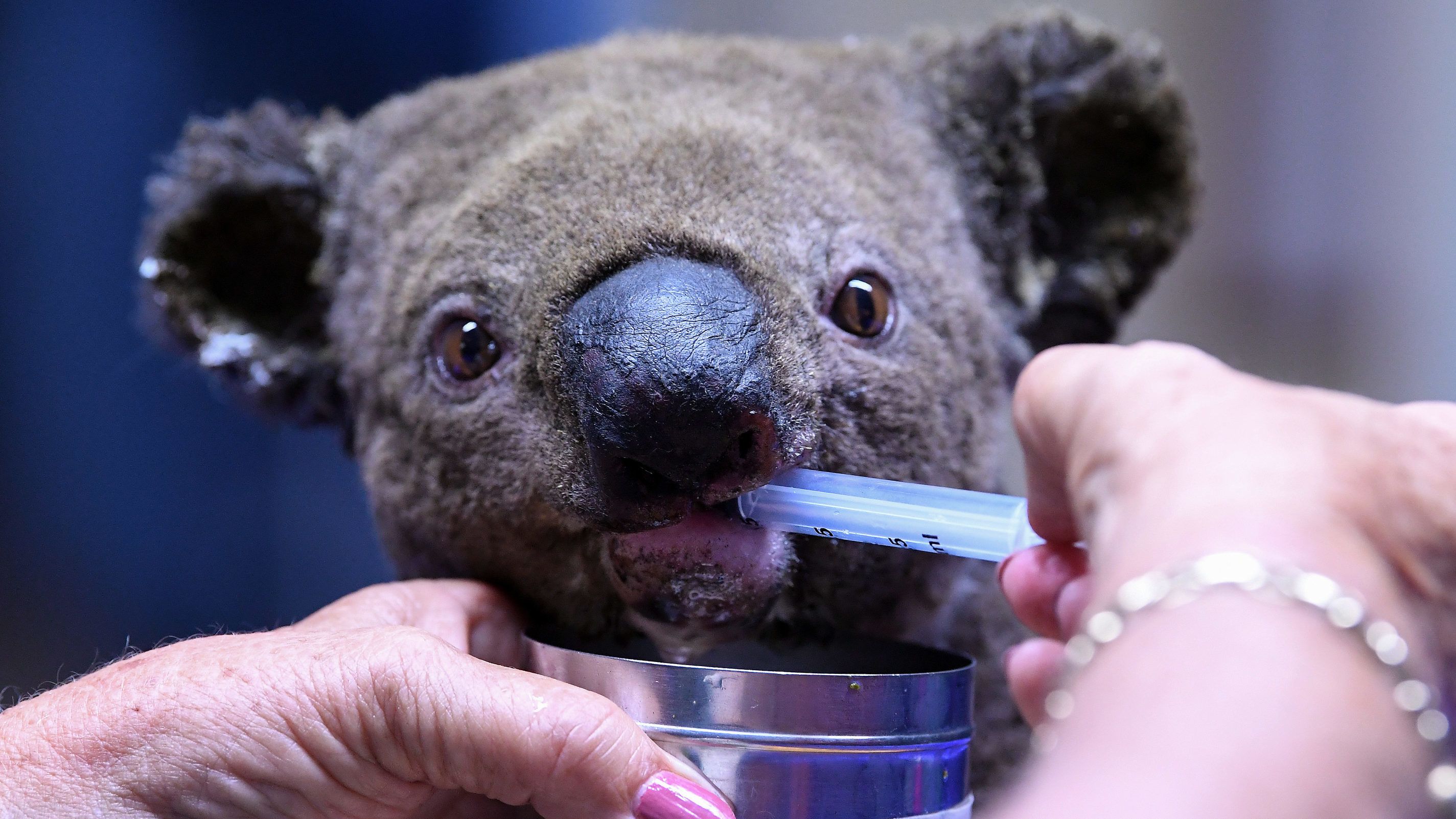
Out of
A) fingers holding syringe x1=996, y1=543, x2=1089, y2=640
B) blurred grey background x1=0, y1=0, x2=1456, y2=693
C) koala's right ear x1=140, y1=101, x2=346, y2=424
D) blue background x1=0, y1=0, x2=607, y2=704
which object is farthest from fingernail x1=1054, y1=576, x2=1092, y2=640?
blue background x1=0, y1=0, x2=607, y2=704

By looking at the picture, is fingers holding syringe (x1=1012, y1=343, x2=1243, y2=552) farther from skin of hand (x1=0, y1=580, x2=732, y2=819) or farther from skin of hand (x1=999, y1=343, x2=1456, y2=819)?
skin of hand (x1=0, y1=580, x2=732, y2=819)

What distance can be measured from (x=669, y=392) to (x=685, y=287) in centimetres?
10

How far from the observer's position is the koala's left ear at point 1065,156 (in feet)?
4.31

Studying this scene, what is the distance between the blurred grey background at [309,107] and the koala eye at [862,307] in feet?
3.21

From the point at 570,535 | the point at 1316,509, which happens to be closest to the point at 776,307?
the point at 570,535

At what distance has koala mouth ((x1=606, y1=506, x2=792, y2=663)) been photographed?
880 mm

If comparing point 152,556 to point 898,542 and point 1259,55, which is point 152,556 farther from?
point 1259,55

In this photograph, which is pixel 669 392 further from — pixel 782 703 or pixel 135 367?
pixel 135 367

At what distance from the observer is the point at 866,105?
128 centimetres

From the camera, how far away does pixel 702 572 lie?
2.90 ft

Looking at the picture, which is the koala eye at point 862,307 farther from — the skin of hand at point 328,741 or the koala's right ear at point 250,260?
the koala's right ear at point 250,260

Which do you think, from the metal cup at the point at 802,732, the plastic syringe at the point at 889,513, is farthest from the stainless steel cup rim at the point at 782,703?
the plastic syringe at the point at 889,513

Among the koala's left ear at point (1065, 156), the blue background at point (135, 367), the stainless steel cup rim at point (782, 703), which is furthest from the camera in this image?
the blue background at point (135, 367)

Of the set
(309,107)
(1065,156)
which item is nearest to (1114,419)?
(1065,156)
